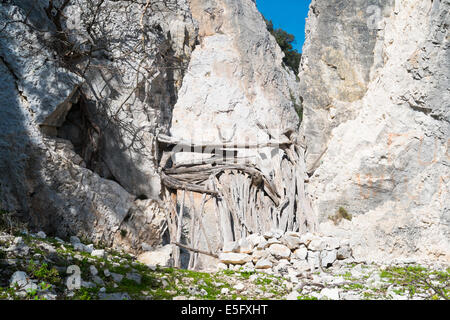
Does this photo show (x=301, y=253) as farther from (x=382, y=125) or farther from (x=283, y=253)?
(x=382, y=125)

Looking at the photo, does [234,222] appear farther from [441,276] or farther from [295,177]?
[441,276]

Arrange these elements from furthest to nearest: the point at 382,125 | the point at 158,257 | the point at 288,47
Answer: the point at 288,47, the point at 382,125, the point at 158,257

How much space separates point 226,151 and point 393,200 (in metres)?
4.29

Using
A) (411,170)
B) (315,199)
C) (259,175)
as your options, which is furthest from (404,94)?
(259,175)

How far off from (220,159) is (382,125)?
12.5 feet

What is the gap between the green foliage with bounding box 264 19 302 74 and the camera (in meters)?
19.3

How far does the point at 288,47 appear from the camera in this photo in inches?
840

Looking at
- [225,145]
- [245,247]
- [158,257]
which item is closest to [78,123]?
[158,257]

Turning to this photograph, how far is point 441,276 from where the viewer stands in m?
5.64

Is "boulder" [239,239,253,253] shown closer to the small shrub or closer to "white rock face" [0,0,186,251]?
"white rock face" [0,0,186,251]

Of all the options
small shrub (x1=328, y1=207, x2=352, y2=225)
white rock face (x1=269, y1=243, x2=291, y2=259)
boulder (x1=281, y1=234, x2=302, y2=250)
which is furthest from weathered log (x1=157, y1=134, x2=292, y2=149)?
white rock face (x1=269, y1=243, x2=291, y2=259)

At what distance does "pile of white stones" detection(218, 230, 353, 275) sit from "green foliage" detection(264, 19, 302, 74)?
39.0 feet

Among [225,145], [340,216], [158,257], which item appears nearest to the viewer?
[158,257]

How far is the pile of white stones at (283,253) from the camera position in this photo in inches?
264
